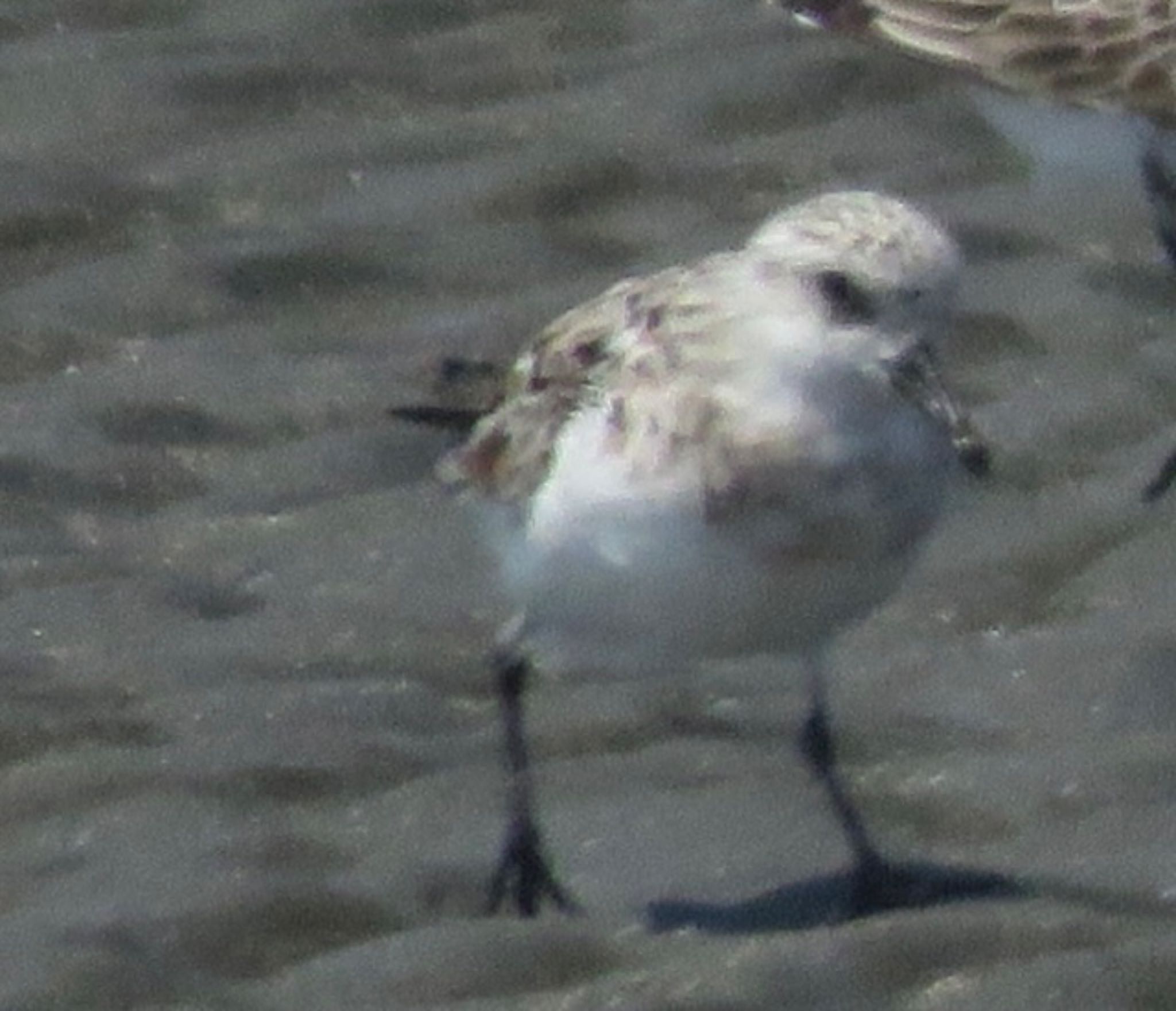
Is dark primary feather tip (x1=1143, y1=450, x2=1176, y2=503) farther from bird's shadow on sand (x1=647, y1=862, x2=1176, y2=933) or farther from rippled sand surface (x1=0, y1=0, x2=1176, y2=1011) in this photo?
bird's shadow on sand (x1=647, y1=862, x2=1176, y2=933)

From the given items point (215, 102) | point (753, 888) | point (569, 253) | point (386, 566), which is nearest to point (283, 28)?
point (215, 102)

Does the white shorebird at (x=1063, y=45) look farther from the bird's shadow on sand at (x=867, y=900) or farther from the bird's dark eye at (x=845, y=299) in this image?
the bird's shadow on sand at (x=867, y=900)

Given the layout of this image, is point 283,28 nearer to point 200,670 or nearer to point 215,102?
point 215,102

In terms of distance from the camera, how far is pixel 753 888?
238 inches

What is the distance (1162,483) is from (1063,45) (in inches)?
54.0

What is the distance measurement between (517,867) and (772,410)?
30.9 inches

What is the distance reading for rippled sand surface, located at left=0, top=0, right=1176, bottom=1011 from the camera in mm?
5770

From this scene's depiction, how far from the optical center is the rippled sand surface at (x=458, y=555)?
5.77 meters

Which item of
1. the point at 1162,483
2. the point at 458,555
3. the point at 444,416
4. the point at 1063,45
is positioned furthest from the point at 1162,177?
the point at 444,416

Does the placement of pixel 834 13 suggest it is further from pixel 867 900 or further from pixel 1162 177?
pixel 867 900

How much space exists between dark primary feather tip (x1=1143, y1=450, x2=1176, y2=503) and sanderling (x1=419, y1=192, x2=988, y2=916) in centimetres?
132

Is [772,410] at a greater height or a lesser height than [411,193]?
greater

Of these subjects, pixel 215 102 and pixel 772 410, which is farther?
pixel 215 102

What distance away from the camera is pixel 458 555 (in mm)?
7129
